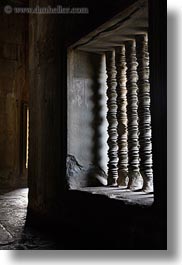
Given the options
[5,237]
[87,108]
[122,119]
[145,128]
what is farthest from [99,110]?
[5,237]

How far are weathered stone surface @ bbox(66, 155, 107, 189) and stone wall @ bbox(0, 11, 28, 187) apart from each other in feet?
16.9

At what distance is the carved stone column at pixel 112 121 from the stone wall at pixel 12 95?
5.22 meters

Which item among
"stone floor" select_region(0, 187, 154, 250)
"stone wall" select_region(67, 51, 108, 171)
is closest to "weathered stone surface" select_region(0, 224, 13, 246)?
"stone floor" select_region(0, 187, 154, 250)

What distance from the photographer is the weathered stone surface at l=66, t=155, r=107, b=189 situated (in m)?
3.29

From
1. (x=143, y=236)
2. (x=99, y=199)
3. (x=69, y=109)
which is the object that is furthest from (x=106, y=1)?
(x=143, y=236)

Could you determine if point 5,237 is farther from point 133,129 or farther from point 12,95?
point 12,95

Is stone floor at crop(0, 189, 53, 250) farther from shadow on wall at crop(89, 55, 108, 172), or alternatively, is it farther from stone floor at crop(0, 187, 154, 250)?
shadow on wall at crop(89, 55, 108, 172)

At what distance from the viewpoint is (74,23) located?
3242mm

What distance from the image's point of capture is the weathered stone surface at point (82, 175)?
3.29 metres

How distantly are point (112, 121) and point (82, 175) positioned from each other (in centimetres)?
59

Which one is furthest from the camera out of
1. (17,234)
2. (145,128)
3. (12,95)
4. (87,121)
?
(12,95)

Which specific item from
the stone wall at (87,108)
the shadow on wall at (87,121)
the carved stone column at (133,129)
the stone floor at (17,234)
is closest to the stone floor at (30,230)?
the stone floor at (17,234)

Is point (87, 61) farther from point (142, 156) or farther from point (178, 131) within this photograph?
point (178, 131)

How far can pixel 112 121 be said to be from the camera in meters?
3.37
